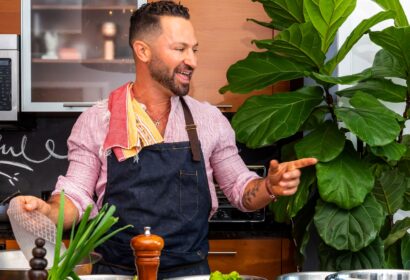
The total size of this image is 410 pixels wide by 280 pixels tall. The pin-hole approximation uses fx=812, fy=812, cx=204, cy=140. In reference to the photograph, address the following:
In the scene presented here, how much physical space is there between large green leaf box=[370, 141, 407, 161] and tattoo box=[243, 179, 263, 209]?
0.66 m

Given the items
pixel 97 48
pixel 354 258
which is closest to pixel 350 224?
pixel 354 258

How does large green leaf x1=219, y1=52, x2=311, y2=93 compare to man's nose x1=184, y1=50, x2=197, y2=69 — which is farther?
large green leaf x1=219, y1=52, x2=311, y2=93

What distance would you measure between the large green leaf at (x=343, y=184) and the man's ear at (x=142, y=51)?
2.31 feet

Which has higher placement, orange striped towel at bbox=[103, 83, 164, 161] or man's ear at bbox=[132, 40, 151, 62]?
man's ear at bbox=[132, 40, 151, 62]

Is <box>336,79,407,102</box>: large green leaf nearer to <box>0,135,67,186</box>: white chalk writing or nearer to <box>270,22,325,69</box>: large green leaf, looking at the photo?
<box>270,22,325,69</box>: large green leaf

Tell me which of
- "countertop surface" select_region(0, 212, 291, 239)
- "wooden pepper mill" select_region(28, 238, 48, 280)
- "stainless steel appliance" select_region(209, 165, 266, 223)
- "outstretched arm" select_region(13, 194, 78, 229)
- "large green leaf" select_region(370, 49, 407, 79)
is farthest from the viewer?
"stainless steel appliance" select_region(209, 165, 266, 223)

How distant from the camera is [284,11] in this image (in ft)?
9.87

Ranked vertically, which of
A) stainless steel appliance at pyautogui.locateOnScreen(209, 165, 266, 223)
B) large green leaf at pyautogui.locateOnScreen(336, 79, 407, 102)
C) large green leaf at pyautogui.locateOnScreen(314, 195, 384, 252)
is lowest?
stainless steel appliance at pyautogui.locateOnScreen(209, 165, 266, 223)

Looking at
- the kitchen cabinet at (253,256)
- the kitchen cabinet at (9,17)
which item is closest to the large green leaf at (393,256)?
the kitchen cabinet at (253,256)

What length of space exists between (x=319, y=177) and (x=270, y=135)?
231 millimetres

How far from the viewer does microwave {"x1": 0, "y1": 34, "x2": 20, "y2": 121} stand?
368cm

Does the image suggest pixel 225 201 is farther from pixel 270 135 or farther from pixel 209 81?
pixel 270 135

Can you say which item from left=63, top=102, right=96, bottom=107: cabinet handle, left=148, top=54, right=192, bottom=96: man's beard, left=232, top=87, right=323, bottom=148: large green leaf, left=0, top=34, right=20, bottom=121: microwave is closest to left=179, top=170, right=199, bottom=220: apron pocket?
left=148, top=54, right=192, bottom=96: man's beard

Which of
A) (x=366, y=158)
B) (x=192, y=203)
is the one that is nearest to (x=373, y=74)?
(x=366, y=158)
